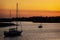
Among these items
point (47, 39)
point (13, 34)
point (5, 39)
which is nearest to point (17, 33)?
point (13, 34)

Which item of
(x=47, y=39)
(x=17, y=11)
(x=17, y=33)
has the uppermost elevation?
(x=17, y=11)

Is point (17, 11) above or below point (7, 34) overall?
above

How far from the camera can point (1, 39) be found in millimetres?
13141

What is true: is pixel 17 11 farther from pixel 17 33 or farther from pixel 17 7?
pixel 17 33

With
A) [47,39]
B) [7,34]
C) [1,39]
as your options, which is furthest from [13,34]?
[47,39]

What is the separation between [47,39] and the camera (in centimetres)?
1507

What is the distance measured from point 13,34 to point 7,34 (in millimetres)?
346

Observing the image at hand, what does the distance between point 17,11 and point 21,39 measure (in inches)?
115

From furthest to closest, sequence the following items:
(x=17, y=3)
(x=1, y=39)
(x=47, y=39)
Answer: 1. (x=47, y=39)
2. (x=1, y=39)
3. (x=17, y=3)

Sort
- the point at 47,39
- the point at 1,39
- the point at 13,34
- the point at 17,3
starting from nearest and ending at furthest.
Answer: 1. the point at 17,3
2. the point at 13,34
3. the point at 1,39
4. the point at 47,39

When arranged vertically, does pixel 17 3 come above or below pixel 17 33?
above

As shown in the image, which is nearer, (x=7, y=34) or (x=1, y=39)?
(x=7, y=34)

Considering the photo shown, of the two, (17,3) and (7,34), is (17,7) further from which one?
(7,34)

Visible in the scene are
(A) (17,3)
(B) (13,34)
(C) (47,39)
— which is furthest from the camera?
(C) (47,39)
